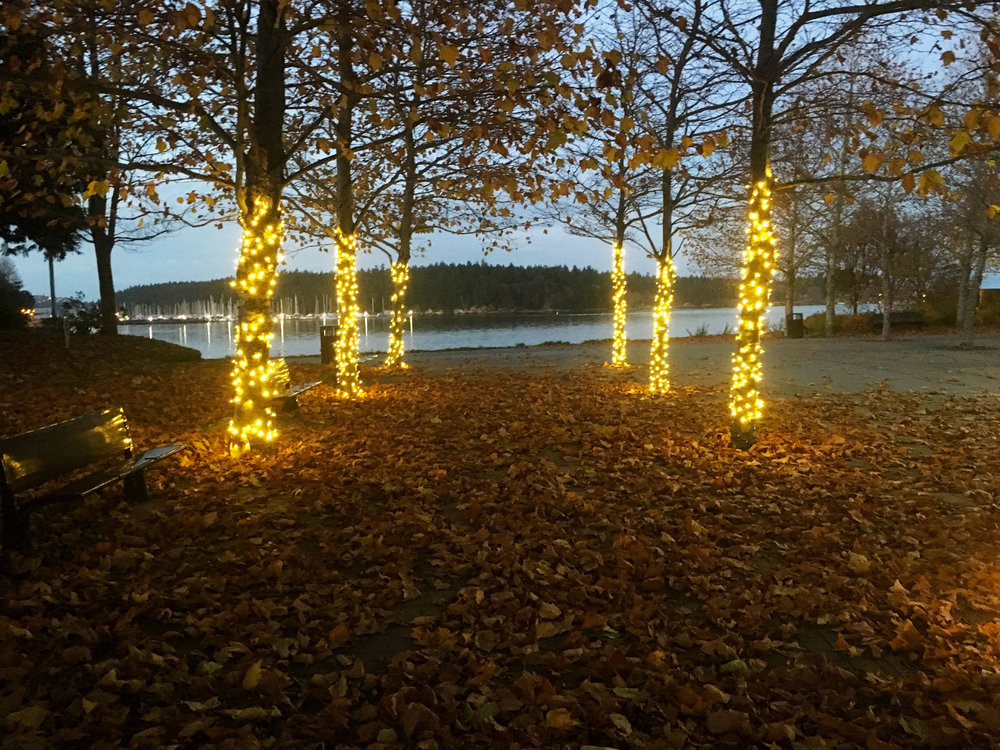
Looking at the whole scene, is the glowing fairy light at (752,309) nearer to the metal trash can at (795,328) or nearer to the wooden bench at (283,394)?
the wooden bench at (283,394)

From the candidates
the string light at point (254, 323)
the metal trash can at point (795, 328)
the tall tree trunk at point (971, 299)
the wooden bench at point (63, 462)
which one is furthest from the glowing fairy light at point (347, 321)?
the metal trash can at point (795, 328)

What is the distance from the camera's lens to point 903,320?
99.9 ft

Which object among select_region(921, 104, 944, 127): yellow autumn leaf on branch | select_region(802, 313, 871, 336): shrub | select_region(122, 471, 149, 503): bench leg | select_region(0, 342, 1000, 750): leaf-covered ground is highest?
select_region(921, 104, 944, 127): yellow autumn leaf on branch

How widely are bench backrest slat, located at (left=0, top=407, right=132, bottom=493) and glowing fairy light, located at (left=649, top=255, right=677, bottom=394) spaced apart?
9.26 metres

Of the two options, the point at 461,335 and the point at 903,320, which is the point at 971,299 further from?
the point at 461,335

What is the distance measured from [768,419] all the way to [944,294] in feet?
94.3

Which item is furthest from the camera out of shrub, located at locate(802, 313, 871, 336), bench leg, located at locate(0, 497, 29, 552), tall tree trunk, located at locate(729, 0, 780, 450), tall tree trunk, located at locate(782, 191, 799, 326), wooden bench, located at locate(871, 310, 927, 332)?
shrub, located at locate(802, 313, 871, 336)

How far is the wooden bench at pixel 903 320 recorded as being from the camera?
29.8 metres

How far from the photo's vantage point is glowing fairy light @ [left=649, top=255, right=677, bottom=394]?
1276 centimetres

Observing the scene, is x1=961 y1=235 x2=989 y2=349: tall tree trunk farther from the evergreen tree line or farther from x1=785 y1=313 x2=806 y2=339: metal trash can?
the evergreen tree line

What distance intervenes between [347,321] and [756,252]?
782 centimetres

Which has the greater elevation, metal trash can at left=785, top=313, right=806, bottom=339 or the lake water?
metal trash can at left=785, top=313, right=806, bottom=339

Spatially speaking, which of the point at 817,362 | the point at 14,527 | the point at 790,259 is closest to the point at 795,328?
the point at 790,259

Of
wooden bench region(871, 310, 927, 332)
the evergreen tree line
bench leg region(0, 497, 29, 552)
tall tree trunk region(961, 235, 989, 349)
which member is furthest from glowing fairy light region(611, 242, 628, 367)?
the evergreen tree line
